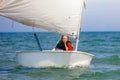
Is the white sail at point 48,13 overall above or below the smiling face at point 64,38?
above

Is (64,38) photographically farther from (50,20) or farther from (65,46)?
(50,20)

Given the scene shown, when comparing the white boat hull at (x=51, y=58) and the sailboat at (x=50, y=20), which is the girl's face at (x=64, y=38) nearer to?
the sailboat at (x=50, y=20)

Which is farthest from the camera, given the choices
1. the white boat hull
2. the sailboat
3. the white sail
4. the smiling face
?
the smiling face

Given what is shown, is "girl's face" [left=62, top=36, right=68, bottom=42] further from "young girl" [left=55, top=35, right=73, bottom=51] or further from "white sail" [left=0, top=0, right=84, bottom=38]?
"white sail" [left=0, top=0, right=84, bottom=38]

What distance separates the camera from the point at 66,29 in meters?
11.8

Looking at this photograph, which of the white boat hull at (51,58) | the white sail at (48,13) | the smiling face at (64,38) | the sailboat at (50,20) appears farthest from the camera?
the smiling face at (64,38)

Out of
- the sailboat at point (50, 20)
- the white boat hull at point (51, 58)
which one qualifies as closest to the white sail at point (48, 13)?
the sailboat at point (50, 20)

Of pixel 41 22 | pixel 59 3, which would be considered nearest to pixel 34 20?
pixel 41 22

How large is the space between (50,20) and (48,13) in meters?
0.20

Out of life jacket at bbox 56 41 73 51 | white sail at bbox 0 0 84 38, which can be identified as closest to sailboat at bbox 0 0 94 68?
white sail at bbox 0 0 84 38

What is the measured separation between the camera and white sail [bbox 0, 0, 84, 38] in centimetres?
1020

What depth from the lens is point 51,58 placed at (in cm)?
1208

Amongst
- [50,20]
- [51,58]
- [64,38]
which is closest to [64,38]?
[64,38]

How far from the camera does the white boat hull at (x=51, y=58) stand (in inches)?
469
